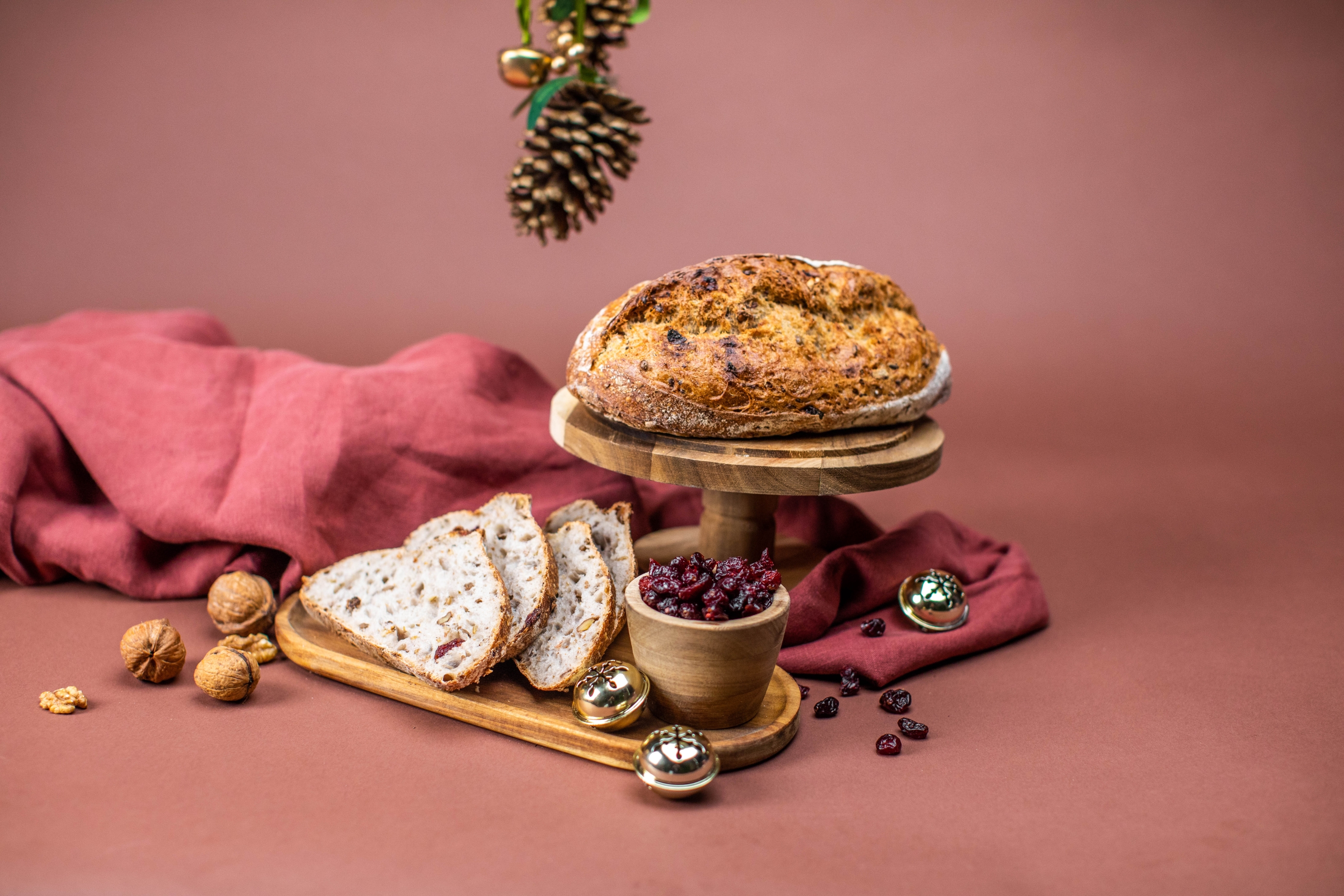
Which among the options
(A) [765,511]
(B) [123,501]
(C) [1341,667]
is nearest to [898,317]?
(A) [765,511]

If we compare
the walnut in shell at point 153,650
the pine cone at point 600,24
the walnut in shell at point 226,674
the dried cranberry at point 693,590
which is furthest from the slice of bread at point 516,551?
the pine cone at point 600,24

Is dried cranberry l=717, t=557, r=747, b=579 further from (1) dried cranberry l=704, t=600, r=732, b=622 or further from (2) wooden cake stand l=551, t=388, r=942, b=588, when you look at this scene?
(2) wooden cake stand l=551, t=388, r=942, b=588

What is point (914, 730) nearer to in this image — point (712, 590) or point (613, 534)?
point (712, 590)

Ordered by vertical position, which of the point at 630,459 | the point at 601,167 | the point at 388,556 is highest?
the point at 601,167

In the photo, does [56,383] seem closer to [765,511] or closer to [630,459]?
[630,459]

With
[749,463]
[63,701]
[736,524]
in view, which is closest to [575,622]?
[749,463]

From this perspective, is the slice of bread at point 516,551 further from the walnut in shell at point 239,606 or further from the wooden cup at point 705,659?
the walnut in shell at point 239,606
